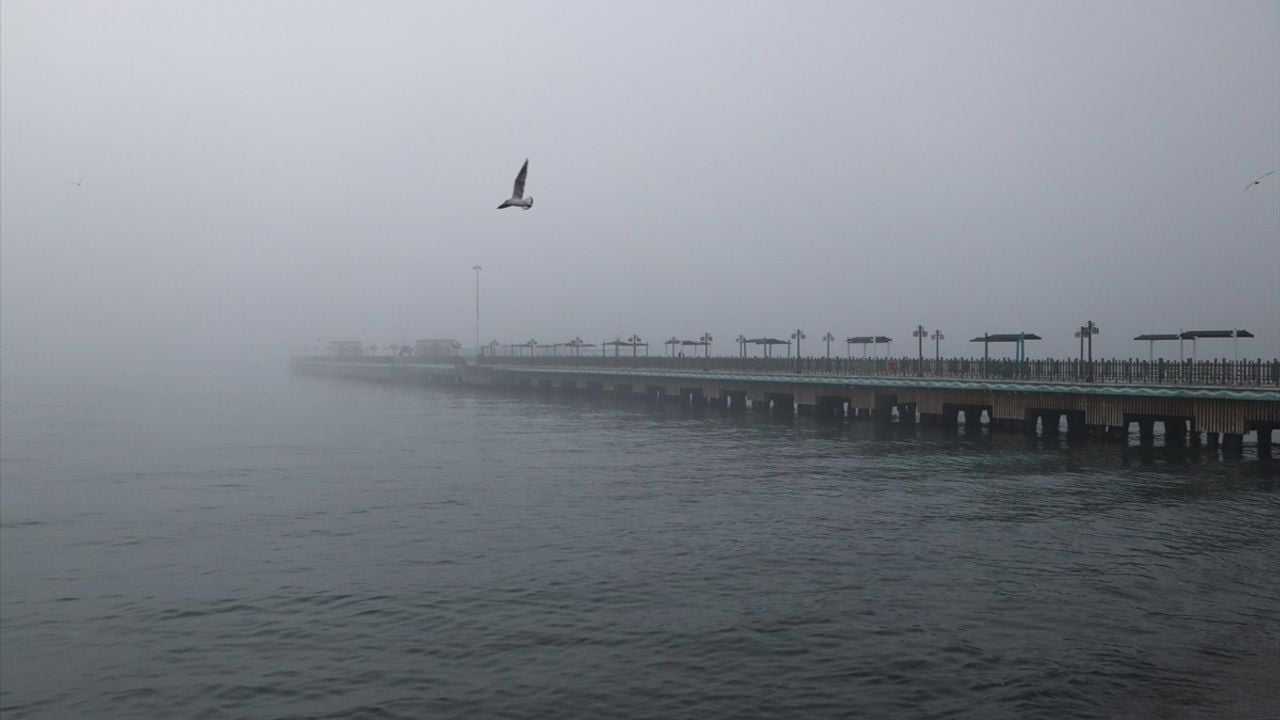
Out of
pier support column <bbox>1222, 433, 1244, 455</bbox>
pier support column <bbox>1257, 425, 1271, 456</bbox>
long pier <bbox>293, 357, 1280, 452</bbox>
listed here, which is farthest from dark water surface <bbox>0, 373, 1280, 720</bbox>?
long pier <bbox>293, 357, 1280, 452</bbox>

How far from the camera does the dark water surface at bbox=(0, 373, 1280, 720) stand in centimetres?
1435

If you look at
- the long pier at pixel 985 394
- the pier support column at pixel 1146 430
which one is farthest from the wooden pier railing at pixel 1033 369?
the pier support column at pixel 1146 430

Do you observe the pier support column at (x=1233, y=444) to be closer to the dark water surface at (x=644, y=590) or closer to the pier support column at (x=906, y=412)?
the dark water surface at (x=644, y=590)

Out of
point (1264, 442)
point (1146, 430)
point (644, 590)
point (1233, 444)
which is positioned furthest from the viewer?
point (1146, 430)

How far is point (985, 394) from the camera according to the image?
5656 cm

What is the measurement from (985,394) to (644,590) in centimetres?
4284

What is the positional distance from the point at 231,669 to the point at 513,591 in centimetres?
618

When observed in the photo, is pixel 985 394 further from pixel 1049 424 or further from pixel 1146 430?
pixel 1146 430

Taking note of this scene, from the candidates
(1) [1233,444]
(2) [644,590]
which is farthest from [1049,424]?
(2) [644,590]

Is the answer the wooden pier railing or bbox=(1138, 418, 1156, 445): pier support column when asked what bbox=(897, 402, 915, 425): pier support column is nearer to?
the wooden pier railing

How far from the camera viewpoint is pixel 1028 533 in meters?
25.8

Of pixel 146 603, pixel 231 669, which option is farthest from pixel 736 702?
pixel 146 603

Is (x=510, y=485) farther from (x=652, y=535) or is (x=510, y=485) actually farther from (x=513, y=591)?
(x=513, y=591)

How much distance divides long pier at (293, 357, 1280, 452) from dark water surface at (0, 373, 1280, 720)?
4697 millimetres
